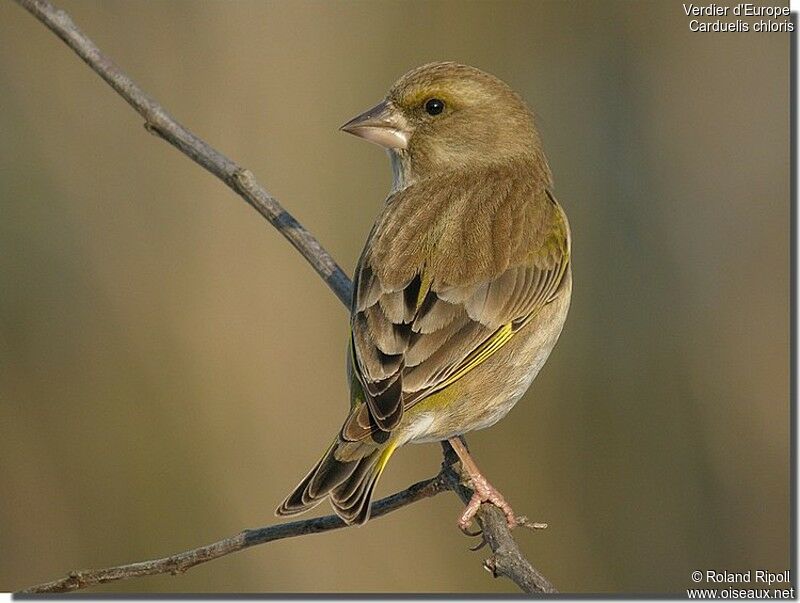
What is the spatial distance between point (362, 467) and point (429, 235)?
1.21 m

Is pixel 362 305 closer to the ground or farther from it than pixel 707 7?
closer to the ground

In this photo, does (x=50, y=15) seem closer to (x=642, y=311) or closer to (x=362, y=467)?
(x=362, y=467)

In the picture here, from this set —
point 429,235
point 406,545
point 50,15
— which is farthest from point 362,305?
point 406,545

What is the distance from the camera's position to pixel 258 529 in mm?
4043

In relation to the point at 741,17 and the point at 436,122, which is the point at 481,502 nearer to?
the point at 436,122

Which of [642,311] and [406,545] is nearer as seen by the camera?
[406,545]

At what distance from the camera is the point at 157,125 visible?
15.9 feet

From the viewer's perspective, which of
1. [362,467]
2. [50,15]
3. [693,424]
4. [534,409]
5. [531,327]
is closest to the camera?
[362,467]

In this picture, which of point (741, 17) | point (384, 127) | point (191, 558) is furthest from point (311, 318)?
point (191, 558)

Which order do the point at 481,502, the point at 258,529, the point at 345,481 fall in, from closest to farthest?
the point at 258,529 < the point at 345,481 < the point at 481,502

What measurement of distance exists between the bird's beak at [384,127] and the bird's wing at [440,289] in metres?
0.33

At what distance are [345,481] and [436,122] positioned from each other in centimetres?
216

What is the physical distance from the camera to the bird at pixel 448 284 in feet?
14.6

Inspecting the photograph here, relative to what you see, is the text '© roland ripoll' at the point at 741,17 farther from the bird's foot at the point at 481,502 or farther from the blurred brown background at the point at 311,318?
the bird's foot at the point at 481,502
